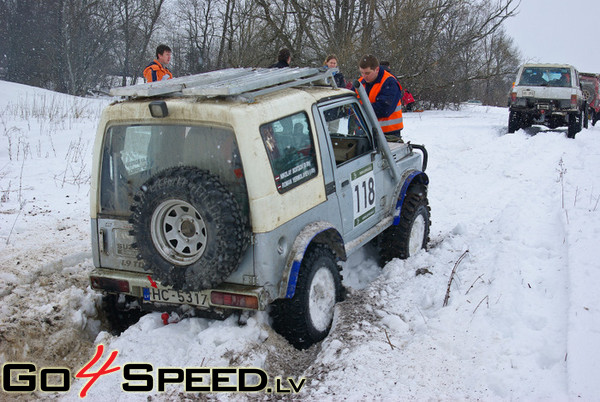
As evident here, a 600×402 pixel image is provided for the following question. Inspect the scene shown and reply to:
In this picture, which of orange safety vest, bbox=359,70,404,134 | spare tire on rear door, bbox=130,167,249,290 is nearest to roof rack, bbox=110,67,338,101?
spare tire on rear door, bbox=130,167,249,290

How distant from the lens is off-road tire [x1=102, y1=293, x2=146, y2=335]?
4.36m

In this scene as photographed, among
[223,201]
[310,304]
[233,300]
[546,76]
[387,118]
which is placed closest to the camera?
[223,201]

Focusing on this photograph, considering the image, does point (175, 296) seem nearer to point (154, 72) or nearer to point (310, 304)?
point (310, 304)

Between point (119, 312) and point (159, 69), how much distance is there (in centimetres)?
466

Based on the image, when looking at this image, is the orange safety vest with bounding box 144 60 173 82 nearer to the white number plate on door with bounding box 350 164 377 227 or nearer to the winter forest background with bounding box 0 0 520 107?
the white number plate on door with bounding box 350 164 377 227

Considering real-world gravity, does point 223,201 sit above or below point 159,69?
below

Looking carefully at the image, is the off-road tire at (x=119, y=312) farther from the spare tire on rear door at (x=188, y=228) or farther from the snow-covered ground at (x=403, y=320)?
the spare tire on rear door at (x=188, y=228)

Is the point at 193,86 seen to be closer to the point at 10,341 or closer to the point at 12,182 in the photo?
the point at 10,341

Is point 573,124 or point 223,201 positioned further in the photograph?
point 573,124

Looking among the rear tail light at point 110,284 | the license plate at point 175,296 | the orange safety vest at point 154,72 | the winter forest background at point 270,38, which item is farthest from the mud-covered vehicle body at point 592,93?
the rear tail light at point 110,284

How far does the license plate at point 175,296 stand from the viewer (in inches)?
146

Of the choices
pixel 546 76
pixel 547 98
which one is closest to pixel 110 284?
pixel 547 98

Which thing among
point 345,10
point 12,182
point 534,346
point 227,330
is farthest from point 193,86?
point 345,10

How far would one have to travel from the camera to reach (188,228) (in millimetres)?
3607
